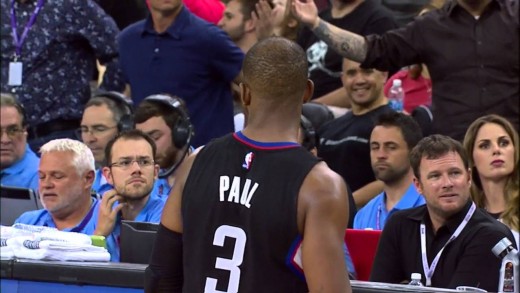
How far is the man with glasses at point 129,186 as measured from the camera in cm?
691

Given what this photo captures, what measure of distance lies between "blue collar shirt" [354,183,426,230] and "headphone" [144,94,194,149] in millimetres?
1181

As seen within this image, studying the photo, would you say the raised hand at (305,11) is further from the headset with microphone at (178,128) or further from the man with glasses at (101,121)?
the man with glasses at (101,121)

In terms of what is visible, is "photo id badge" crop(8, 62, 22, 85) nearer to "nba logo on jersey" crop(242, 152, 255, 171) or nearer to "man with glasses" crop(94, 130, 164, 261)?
"man with glasses" crop(94, 130, 164, 261)

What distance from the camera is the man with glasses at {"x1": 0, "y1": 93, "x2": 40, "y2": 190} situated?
877 centimetres

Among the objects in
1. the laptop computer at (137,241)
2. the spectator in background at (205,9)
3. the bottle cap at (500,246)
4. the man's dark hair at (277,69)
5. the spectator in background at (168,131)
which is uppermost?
the spectator in background at (205,9)

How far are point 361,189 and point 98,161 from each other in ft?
6.16

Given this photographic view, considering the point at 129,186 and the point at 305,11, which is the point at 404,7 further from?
the point at 129,186

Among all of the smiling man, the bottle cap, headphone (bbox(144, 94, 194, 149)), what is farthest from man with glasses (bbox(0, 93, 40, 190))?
the bottle cap

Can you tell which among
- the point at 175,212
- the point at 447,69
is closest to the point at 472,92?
the point at 447,69

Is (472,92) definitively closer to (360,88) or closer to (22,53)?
(360,88)

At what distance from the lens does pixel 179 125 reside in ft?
25.6

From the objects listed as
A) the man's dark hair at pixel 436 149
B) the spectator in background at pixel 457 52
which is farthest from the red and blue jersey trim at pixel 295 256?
the spectator in background at pixel 457 52

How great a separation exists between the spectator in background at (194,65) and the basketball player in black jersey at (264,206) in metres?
4.51

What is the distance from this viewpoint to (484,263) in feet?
19.5
